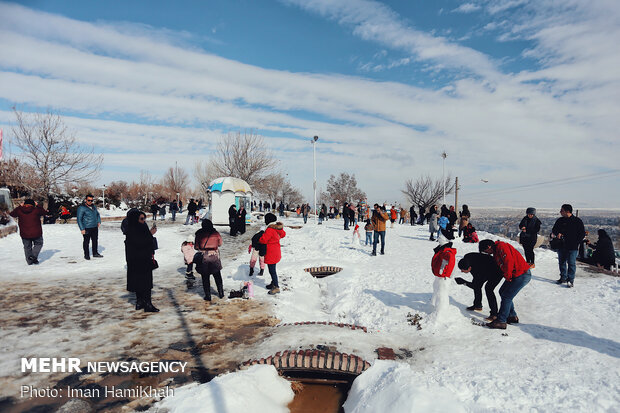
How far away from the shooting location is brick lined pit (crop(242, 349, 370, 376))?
4.11 metres

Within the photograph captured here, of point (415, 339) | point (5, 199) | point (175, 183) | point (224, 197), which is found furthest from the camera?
point (175, 183)

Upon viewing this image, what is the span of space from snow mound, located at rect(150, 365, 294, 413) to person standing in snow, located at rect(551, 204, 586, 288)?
23.3ft

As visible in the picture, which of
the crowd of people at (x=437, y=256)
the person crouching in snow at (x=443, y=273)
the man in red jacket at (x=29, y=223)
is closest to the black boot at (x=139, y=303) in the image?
the crowd of people at (x=437, y=256)

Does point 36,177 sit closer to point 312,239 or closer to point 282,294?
point 312,239

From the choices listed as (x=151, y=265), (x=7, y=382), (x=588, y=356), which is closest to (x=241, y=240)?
(x=151, y=265)

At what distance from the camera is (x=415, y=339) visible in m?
5.20

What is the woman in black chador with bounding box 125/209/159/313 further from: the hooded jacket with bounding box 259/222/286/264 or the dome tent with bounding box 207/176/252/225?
the dome tent with bounding box 207/176/252/225

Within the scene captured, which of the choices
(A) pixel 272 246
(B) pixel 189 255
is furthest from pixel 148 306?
(B) pixel 189 255

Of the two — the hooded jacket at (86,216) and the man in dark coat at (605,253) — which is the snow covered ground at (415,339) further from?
the man in dark coat at (605,253)

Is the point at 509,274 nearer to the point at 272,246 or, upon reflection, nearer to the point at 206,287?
the point at 272,246

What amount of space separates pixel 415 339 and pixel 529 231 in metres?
6.11

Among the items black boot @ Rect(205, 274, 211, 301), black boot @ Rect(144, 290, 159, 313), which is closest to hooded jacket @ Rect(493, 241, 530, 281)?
black boot @ Rect(205, 274, 211, 301)

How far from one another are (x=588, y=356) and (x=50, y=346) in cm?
699

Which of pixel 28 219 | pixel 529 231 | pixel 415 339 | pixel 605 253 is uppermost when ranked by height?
pixel 28 219
